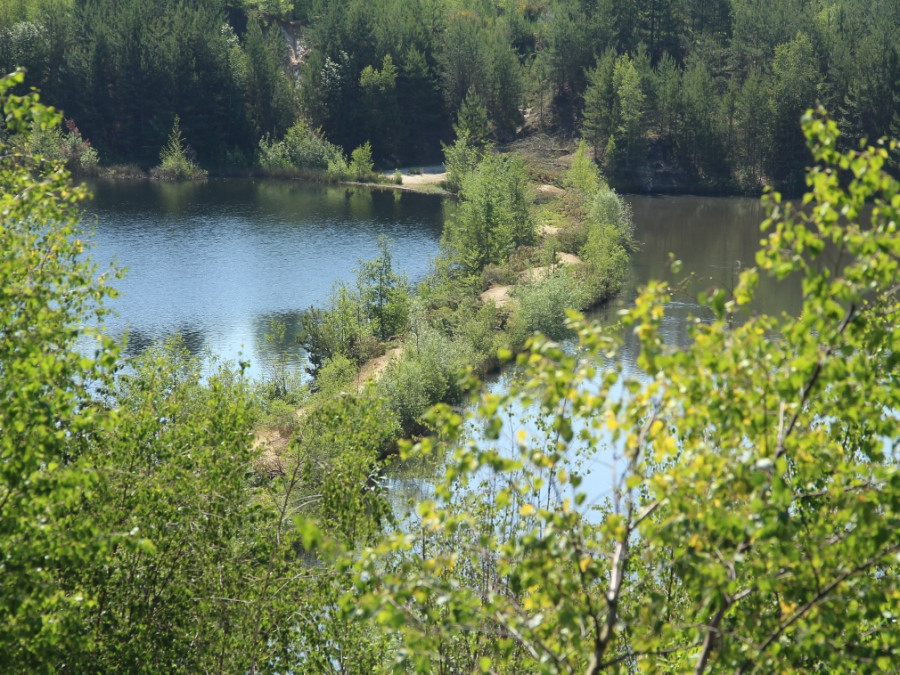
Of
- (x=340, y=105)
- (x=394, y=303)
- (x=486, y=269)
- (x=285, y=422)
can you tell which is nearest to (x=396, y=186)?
(x=340, y=105)

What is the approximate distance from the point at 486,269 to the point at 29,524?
43076 millimetres

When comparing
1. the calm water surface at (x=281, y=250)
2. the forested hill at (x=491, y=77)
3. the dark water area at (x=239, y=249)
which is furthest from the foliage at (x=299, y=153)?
the calm water surface at (x=281, y=250)

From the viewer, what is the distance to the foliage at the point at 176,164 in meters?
89.8

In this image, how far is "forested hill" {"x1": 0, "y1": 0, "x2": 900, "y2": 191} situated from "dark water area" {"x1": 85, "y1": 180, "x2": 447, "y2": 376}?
44.0 feet

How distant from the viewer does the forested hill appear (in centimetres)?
8919

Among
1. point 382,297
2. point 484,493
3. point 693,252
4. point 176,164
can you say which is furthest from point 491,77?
point 484,493

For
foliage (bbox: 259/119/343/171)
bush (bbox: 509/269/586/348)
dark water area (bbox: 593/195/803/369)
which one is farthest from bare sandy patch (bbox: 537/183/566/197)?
bush (bbox: 509/269/586/348)

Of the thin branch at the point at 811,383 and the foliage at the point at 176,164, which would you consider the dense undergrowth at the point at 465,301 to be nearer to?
the thin branch at the point at 811,383

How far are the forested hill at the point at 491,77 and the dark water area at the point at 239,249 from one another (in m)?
13.4

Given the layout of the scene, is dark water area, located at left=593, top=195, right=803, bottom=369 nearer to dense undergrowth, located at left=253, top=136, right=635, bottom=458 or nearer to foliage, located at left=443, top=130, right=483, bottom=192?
dense undergrowth, located at left=253, top=136, right=635, bottom=458

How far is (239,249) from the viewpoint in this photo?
6184cm

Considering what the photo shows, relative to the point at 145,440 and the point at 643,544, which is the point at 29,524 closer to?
the point at 145,440

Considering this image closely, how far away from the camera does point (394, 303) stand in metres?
42.9

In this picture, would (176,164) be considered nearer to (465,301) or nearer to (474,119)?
(474,119)
